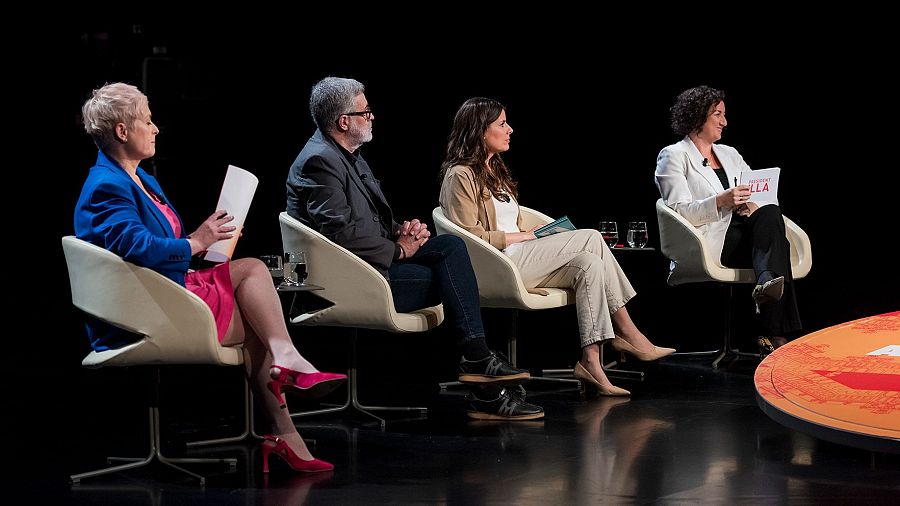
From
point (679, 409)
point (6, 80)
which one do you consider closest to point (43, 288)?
point (6, 80)

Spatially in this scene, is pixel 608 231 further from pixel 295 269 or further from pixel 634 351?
pixel 295 269

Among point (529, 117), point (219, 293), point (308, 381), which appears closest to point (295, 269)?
point (219, 293)

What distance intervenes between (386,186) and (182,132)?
1.38m

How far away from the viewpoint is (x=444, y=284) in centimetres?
409

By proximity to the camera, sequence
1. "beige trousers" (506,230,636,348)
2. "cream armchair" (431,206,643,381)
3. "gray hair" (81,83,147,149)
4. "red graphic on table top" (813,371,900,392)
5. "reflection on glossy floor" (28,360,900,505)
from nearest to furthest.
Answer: "red graphic on table top" (813,371,900,392)
"reflection on glossy floor" (28,360,900,505)
"gray hair" (81,83,147,149)
"cream armchair" (431,206,643,381)
"beige trousers" (506,230,636,348)

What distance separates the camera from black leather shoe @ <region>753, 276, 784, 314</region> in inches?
199

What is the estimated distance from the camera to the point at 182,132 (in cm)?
727

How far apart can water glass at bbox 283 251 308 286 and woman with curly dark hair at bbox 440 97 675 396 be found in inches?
38.0

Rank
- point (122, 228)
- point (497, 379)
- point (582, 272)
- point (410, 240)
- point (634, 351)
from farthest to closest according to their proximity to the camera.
A: point (634, 351) < point (582, 272) < point (410, 240) < point (497, 379) < point (122, 228)

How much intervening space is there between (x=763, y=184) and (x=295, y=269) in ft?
8.17

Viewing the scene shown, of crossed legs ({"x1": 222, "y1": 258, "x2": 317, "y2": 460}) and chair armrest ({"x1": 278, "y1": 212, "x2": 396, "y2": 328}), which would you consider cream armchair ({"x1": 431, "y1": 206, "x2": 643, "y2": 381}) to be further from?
crossed legs ({"x1": 222, "y1": 258, "x2": 317, "y2": 460})

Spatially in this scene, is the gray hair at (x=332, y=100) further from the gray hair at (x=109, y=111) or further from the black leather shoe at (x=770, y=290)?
the black leather shoe at (x=770, y=290)

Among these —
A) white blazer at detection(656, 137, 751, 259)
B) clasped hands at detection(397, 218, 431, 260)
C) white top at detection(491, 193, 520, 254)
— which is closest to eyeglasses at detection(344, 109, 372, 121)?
clasped hands at detection(397, 218, 431, 260)

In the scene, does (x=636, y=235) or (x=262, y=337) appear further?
(x=636, y=235)
